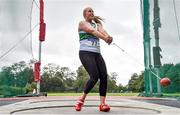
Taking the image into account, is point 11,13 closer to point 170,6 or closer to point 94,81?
point 170,6

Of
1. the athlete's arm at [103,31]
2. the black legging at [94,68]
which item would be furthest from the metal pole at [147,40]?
the black legging at [94,68]

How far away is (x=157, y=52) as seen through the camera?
1027 cm

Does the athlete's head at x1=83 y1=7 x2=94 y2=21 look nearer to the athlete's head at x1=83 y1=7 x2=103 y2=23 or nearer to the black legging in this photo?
the athlete's head at x1=83 y1=7 x2=103 y2=23

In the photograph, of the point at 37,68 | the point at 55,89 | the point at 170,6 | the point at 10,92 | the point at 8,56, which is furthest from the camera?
the point at 55,89

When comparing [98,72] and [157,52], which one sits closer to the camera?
[98,72]

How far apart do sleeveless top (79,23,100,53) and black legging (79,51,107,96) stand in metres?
0.05

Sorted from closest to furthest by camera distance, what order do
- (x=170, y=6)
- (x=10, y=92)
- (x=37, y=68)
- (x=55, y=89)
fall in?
(x=170, y=6), (x=10, y=92), (x=37, y=68), (x=55, y=89)

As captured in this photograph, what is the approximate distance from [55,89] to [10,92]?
54614 millimetres

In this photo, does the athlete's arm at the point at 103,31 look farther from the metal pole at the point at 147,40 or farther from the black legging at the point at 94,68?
the metal pole at the point at 147,40

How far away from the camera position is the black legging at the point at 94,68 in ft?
13.9

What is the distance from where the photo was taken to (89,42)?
4.34 m

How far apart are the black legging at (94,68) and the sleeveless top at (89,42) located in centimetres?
5

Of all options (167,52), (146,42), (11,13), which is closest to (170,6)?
(167,52)

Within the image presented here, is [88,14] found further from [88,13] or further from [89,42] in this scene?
[89,42]
